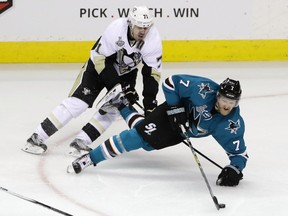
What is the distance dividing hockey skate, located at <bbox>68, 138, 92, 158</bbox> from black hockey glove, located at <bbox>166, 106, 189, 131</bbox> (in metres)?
0.71

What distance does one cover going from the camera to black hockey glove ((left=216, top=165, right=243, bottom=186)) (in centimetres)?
384

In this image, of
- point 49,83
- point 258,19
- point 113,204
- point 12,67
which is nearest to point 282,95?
point 258,19

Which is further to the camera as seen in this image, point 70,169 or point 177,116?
point 70,169

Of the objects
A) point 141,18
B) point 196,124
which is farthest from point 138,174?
point 141,18

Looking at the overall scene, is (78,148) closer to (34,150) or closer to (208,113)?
(34,150)

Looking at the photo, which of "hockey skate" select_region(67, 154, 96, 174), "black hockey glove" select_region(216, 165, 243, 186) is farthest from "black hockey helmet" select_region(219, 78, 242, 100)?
"hockey skate" select_region(67, 154, 96, 174)

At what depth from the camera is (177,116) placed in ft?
12.6

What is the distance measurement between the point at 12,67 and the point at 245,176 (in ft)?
10.2

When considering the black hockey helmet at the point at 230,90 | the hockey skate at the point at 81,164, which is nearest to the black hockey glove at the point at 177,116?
the black hockey helmet at the point at 230,90

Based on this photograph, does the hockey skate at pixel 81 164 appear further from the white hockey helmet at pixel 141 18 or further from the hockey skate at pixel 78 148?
the white hockey helmet at pixel 141 18

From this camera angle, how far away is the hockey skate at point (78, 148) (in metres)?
4.38

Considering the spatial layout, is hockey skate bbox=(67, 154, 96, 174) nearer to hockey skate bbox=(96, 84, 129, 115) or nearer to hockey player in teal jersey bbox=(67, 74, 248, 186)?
hockey player in teal jersey bbox=(67, 74, 248, 186)

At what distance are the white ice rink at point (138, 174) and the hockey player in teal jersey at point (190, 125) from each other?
0.12 metres

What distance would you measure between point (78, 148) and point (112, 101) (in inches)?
12.9
